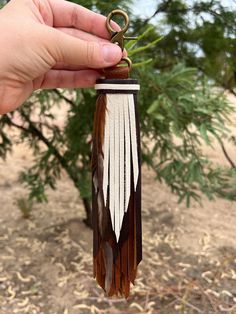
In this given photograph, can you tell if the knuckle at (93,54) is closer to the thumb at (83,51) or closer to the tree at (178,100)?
the thumb at (83,51)

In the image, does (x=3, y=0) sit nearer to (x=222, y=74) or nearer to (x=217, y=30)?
(x=217, y=30)

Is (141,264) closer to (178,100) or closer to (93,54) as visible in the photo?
(178,100)

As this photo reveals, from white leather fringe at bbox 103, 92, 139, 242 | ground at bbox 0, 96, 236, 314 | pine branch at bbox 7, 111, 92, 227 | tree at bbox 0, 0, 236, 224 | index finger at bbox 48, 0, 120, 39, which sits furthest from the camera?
pine branch at bbox 7, 111, 92, 227

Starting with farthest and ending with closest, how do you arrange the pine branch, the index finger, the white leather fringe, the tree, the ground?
the pine branch
the ground
the tree
the index finger
the white leather fringe

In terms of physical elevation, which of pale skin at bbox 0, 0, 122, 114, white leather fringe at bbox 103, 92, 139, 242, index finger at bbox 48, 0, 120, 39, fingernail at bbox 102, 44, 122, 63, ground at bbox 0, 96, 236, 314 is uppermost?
index finger at bbox 48, 0, 120, 39

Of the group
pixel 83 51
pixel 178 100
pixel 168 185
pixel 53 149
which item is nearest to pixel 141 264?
pixel 168 185

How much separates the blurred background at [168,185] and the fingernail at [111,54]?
0.61 metres

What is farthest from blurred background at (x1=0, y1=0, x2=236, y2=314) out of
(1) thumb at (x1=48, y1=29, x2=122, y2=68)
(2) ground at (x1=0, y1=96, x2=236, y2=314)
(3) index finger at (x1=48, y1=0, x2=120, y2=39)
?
(1) thumb at (x1=48, y1=29, x2=122, y2=68)

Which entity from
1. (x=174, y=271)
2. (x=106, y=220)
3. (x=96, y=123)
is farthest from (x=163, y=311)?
(x=96, y=123)

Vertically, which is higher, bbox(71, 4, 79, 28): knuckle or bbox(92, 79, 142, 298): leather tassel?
bbox(71, 4, 79, 28): knuckle

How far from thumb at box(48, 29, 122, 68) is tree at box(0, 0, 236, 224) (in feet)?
1.94

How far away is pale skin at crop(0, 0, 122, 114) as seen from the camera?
88 cm

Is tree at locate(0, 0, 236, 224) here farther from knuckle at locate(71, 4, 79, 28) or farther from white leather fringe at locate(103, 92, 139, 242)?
white leather fringe at locate(103, 92, 139, 242)

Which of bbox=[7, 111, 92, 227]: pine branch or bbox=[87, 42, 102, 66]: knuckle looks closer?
bbox=[87, 42, 102, 66]: knuckle
